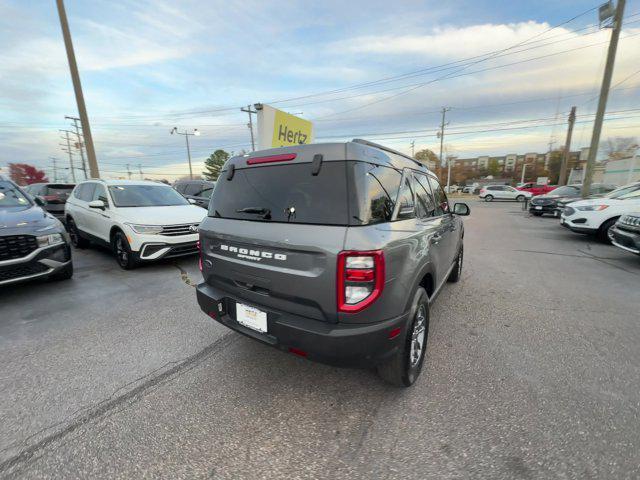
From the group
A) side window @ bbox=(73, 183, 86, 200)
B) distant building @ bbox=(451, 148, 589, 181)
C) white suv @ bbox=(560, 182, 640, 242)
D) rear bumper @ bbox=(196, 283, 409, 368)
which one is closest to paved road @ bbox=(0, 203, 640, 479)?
rear bumper @ bbox=(196, 283, 409, 368)

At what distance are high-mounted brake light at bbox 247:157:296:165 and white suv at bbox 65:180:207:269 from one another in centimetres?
360

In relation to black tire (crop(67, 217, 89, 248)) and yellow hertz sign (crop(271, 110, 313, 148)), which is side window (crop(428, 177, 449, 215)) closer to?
yellow hertz sign (crop(271, 110, 313, 148))

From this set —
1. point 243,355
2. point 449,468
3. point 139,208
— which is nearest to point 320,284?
point 449,468

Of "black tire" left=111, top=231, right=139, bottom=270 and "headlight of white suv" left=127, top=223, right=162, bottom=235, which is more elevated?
"headlight of white suv" left=127, top=223, right=162, bottom=235

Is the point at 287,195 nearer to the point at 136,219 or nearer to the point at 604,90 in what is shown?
the point at 136,219

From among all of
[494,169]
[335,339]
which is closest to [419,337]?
[335,339]

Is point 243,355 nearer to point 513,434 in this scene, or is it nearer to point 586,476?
point 513,434

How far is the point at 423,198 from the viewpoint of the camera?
3.05 m

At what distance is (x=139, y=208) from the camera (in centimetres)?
580

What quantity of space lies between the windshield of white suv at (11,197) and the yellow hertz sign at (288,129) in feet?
19.3

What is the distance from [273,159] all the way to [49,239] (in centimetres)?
403

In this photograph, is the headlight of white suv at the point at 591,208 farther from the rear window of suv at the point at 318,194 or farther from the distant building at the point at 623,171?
the distant building at the point at 623,171

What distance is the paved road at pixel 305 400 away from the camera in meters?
1.75

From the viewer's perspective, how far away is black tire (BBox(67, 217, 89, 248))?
7261mm
